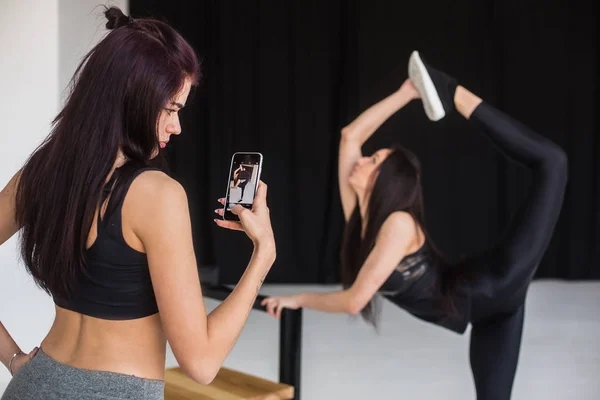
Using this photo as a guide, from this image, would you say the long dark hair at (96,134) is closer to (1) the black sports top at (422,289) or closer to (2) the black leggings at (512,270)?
(1) the black sports top at (422,289)

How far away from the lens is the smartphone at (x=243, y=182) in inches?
42.5

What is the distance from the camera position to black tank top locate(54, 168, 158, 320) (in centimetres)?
84

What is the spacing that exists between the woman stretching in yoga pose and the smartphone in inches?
53.8

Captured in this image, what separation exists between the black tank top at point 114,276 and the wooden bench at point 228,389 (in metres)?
0.82

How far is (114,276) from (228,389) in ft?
3.12

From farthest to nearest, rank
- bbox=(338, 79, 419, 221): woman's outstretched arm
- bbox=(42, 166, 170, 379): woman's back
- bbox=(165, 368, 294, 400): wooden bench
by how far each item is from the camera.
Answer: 1. bbox=(338, 79, 419, 221): woman's outstretched arm
2. bbox=(165, 368, 294, 400): wooden bench
3. bbox=(42, 166, 170, 379): woman's back

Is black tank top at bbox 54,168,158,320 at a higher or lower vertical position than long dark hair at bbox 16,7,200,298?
lower

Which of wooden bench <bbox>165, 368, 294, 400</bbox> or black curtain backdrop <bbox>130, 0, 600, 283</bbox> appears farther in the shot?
black curtain backdrop <bbox>130, 0, 600, 283</bbox>

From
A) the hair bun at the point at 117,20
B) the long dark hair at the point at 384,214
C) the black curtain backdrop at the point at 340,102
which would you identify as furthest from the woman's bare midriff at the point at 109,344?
the black curtain backdrop at the point at 340,102

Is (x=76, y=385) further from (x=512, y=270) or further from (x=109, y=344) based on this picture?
(x=512, y=270)

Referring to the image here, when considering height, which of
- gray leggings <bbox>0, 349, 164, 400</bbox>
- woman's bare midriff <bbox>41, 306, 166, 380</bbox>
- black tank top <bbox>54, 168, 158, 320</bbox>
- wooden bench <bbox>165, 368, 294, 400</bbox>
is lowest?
wooden bench <bbox>165, 368, 294, 400</bbox>

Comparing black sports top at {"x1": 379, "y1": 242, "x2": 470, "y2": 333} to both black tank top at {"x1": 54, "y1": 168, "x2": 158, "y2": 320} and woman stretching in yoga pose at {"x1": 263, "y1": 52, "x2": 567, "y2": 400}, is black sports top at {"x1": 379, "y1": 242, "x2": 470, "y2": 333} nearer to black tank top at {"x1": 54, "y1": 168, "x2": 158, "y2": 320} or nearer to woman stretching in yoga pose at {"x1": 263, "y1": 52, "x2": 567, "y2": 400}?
woman stretching in yoga pose at {"x1": 263, "y1": 52, "x2": 567, "y2": 400}

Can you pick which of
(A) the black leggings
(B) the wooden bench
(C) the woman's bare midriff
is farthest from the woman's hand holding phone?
(A) the black leggings

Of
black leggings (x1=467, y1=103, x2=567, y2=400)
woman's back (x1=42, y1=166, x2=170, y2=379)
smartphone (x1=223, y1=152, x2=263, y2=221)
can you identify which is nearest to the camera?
woman's back (x1=42, y1=166, x2=170, y2=379)
